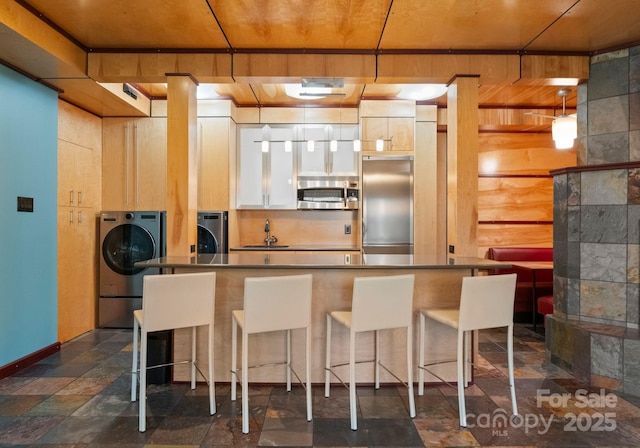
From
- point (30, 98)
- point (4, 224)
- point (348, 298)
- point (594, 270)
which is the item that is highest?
point (30, 98)

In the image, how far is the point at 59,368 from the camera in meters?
3.23

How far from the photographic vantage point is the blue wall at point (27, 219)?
3070 millimetres

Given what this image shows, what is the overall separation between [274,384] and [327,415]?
1.95 feet

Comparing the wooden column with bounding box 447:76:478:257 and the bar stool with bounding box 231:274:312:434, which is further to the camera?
the wooden column with bounding box 447:76:478:257

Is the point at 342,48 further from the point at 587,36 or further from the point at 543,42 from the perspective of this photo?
the point at 587,36

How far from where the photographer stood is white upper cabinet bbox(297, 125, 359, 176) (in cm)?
503

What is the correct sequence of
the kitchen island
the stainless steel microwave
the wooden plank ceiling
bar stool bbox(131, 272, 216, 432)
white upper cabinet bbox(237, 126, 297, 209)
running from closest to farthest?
bar stool bbox(131, 272, 216, 432)
the wooden plank ceiling
the kitchen island
the stainless steel microwave
white upper cabinet bbox(237, 126, 297, 209)

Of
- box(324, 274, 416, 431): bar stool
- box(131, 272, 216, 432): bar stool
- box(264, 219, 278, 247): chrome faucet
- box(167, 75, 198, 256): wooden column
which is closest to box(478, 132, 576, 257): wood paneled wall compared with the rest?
box(264, 219, 278, 247): chrome faucet

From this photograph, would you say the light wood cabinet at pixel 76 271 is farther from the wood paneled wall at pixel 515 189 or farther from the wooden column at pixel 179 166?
the wood paneled wall at pixel 515 189

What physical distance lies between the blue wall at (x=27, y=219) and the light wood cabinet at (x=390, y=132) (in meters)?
3.36

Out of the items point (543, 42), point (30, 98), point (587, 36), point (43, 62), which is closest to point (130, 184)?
point (30, 98)

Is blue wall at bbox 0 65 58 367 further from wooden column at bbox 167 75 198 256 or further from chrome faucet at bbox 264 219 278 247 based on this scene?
chrome faucet at bbox 264 219 278 247

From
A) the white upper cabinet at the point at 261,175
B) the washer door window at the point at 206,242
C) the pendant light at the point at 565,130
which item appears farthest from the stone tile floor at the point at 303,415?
the white upper cabinet at the point at 261,175

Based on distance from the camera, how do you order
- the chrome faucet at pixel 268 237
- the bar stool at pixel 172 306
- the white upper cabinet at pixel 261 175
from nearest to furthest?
1. the bar stool at pixel 172 306
2. the white upper cabinet at pixel 261 175
3. the chrome faucet at pixel 268 237
